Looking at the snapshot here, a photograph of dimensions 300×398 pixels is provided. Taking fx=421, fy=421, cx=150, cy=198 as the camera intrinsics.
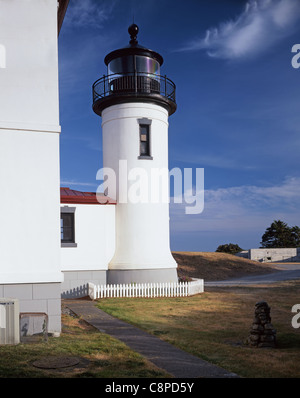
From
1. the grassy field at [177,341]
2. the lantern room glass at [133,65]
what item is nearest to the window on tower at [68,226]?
the grassy field at [177,341]

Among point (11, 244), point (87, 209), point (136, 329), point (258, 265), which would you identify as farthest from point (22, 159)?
point (258, 265)

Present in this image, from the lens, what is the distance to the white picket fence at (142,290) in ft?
58.6

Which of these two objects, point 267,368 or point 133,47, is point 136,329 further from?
point 133,47

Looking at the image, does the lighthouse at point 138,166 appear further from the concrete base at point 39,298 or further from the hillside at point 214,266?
the hillside at point 214,266

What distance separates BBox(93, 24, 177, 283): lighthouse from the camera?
19406mm

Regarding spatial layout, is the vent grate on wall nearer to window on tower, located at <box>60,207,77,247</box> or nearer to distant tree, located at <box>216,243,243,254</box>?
window on tower, located at <box>60,207,77,247</box>

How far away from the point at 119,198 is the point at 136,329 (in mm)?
9472

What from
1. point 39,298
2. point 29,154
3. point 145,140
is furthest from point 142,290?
point 29,154

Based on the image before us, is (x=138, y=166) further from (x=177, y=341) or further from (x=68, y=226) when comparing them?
(x=177, y=341)

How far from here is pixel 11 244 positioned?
9.70m

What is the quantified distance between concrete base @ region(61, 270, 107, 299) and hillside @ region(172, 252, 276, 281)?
12.6 m

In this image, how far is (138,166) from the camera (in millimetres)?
19484

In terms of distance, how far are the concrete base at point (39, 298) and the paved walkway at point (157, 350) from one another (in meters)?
1.45
